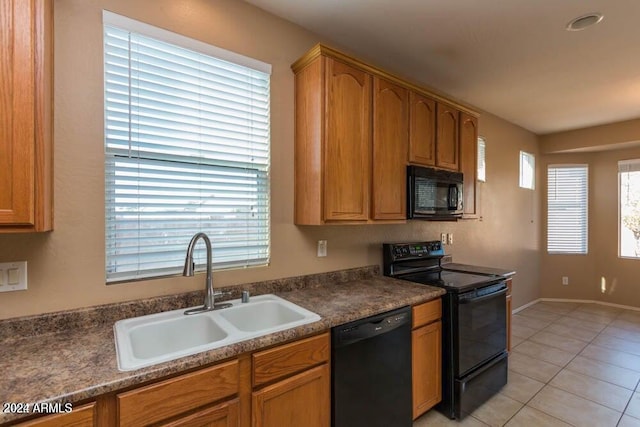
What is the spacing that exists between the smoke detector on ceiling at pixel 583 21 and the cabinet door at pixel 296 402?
8.85 feet

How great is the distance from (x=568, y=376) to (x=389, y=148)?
8.56 ft

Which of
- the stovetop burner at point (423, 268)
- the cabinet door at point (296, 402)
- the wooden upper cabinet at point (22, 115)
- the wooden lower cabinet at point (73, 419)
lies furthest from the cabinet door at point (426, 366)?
the wooden upper cabinet at point (22, 115)

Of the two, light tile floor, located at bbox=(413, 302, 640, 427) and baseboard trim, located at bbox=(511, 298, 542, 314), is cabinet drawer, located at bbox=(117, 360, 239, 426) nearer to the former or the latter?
light tile floor, located at bbox=(413, 302, 640, 427)

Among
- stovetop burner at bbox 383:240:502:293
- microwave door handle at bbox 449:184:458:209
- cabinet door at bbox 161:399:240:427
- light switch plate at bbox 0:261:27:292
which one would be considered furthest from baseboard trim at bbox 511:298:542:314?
light switch plate at bbox 0:261:27:292

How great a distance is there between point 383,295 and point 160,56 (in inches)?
74.6

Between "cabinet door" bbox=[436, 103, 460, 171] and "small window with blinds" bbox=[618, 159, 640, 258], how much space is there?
12.3 ft

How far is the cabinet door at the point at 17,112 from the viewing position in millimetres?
1060

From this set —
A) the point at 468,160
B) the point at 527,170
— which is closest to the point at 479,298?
the point at 468,160

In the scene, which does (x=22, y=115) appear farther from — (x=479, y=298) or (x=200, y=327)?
(x=479, y=298)

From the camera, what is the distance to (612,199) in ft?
15.6

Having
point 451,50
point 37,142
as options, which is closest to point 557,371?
point 451,50

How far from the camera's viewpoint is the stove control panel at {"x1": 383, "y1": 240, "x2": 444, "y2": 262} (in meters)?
2.59

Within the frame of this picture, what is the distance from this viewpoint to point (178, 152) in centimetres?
174

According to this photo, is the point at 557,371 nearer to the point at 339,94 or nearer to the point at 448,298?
the point at 448,298
